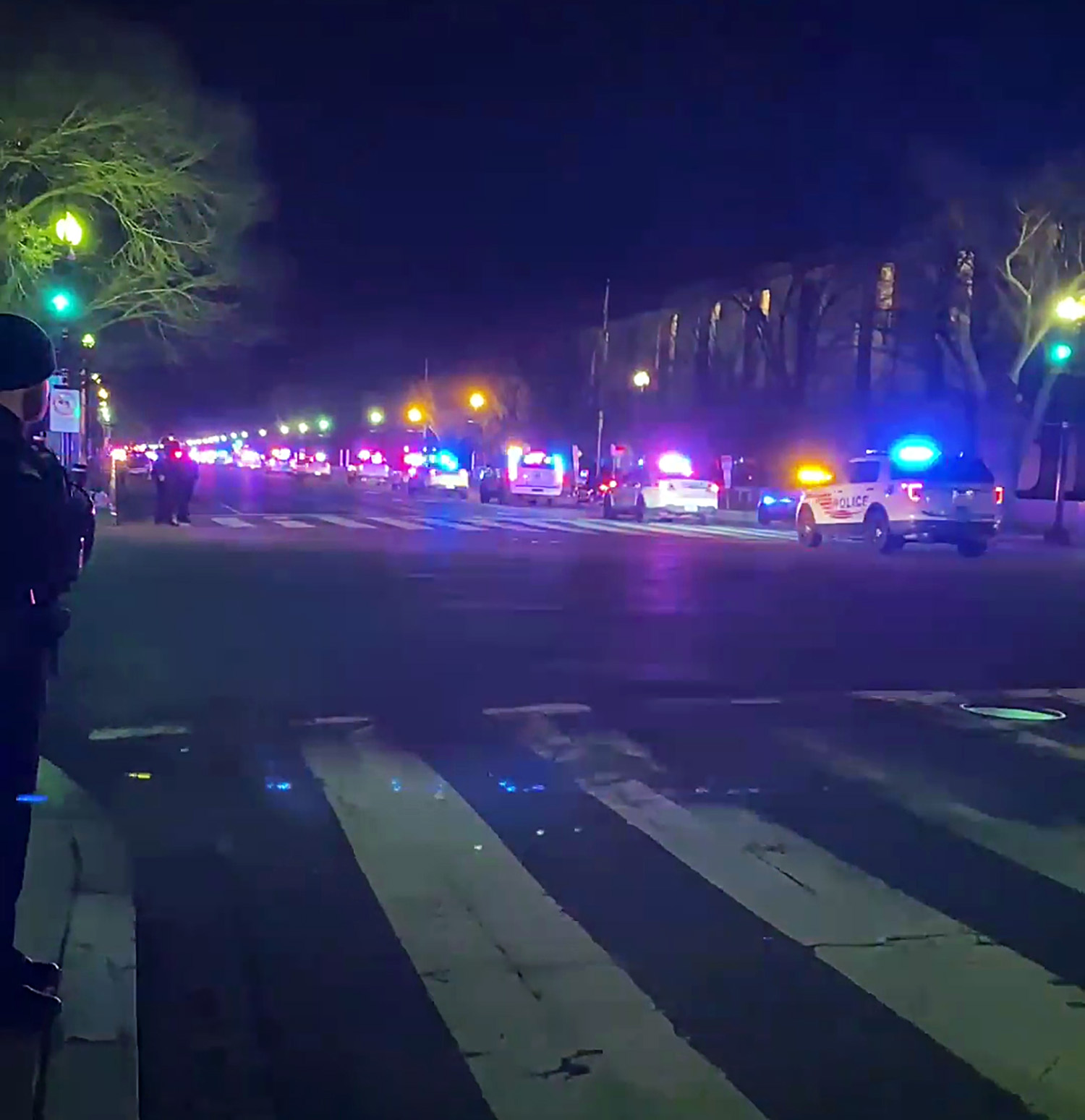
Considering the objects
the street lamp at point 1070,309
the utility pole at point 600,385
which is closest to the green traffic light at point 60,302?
the street lamp at point 1070,309

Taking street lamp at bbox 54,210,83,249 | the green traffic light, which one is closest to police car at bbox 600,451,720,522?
street lamp at bbox 54,210,83,249

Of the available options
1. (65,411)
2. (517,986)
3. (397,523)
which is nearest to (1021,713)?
(517,986)

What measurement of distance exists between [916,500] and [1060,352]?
7.41 metres

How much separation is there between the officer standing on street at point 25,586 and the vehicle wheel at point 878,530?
26.9 m

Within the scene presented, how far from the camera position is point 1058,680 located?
1303 cm

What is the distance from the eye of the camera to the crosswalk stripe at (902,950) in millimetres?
4801

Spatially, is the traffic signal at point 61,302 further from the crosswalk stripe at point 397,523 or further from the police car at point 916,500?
the police car at point 916,500

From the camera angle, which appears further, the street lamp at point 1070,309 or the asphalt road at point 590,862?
the street lamp at point 1070,309

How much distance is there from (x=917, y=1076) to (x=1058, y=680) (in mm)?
8961

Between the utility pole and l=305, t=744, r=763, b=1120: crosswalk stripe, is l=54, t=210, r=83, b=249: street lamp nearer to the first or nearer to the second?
l=305, t=744, r=763, b=1120: crosswalk stripe

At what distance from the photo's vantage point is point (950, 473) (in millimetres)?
30188

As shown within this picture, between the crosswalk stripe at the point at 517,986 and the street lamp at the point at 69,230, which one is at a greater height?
the street lamp at the point at 69,230

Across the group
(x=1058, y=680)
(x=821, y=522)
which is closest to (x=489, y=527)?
(x=821, y=522)

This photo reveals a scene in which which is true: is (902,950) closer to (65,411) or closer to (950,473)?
(950,473)
